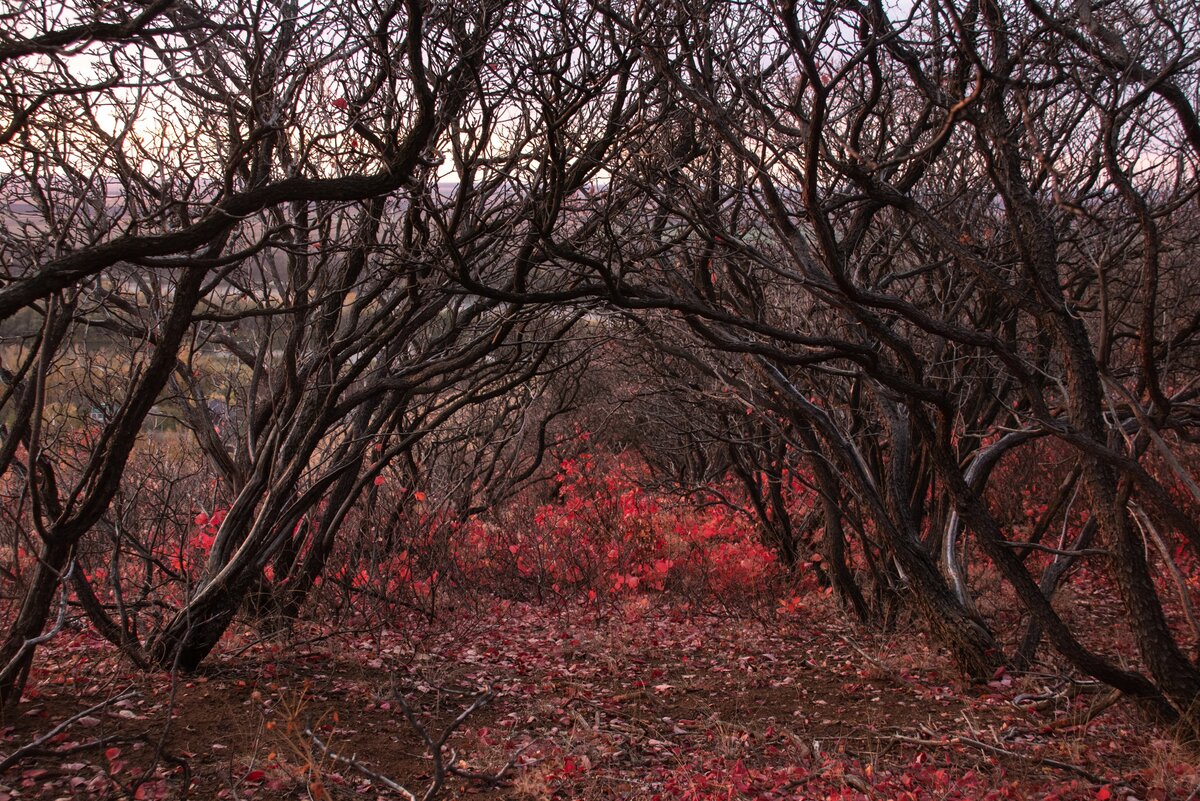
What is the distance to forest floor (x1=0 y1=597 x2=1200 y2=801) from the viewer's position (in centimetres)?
459

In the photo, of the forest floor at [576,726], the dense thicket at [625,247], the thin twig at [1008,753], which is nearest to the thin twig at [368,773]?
the forest floor at [576,726]

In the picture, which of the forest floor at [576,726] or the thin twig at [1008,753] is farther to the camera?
the thin twig at [1008,753]

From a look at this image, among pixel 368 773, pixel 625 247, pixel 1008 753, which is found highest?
pixel 625 247

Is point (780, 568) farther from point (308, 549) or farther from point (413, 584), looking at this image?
point (308, 549)

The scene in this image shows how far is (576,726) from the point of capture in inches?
235

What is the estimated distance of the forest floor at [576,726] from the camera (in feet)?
15.0

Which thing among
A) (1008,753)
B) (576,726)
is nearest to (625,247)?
(576,726)

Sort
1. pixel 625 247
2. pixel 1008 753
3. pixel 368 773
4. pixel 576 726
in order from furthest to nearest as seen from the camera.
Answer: pixel 625 247 → pixel 576 726 → pixel 1008 753 → pixel 368 773

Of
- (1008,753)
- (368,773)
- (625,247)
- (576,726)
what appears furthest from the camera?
(625,247)

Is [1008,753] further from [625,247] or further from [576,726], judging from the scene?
[625,247]

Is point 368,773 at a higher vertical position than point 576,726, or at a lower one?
higher

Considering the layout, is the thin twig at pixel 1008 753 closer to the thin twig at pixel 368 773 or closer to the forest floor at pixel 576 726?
the forest floor at pixel 576 726

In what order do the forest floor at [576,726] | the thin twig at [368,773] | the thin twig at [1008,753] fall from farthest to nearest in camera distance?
the thin twig at [1008,753]
the forest floor at [576,726]
the thin twig at [368,773]

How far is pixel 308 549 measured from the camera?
26.4 ft
